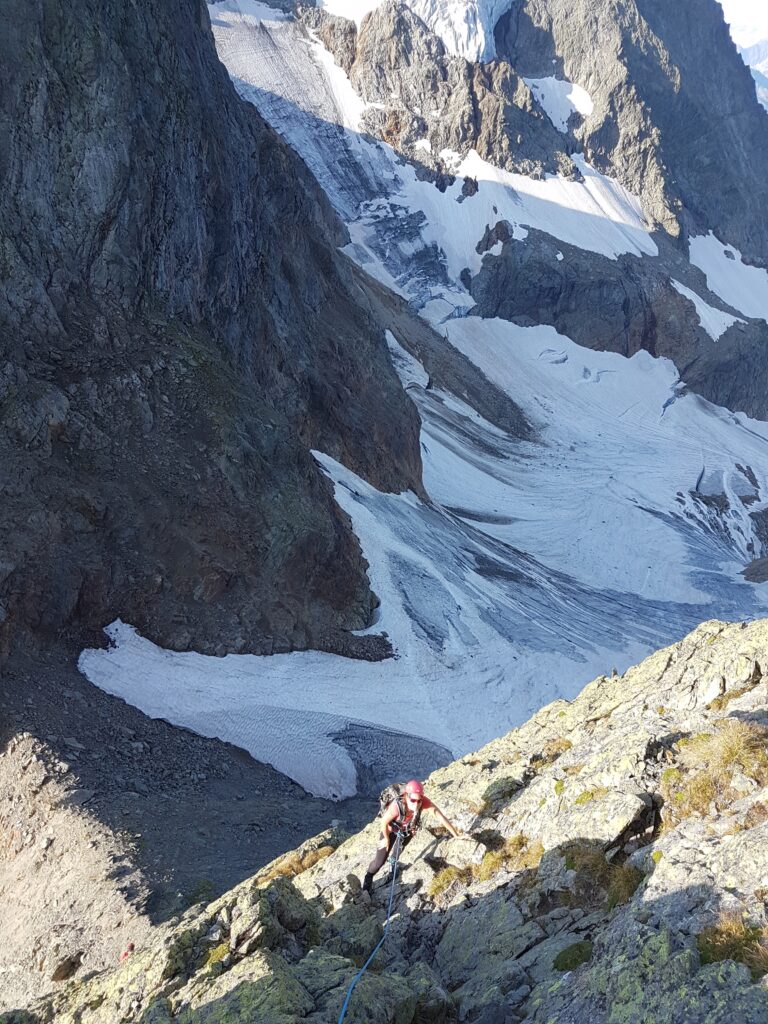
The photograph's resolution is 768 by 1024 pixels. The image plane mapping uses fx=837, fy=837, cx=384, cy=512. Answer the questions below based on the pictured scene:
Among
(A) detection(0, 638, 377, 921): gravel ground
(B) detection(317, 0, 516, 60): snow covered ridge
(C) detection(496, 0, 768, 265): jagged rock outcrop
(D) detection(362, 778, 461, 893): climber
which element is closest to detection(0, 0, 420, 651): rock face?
(A) detection(0, 638, 377, 921): gravel ground

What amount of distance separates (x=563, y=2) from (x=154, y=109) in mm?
126082

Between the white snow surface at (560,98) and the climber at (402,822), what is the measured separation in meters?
133

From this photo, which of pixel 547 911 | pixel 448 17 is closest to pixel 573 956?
pixel 547 911

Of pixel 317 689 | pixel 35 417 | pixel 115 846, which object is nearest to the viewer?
pixel 115 846

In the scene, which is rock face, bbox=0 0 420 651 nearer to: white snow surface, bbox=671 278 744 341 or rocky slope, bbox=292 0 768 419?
rocky slope, bbox=292 0 768 419

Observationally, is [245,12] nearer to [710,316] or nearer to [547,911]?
[710,316]

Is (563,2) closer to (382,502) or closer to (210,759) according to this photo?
(382,502)

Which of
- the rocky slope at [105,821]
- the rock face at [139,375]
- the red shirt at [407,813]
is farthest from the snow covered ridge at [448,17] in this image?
the red shirt at [407,813]

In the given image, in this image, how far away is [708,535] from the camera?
71.8 meters

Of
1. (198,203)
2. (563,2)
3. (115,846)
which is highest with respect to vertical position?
(563,2)

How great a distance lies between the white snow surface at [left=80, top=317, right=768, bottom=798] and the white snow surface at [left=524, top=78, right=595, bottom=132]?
46992mm

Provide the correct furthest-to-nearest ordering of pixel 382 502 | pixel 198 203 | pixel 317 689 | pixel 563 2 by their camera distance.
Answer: pixel 563 2 → pixel 382 502 → pixel 198 203 → pixel 317 689

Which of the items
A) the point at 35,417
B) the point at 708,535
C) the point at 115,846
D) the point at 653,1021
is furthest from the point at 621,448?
the point at 653,1021

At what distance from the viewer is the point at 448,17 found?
378 ft
